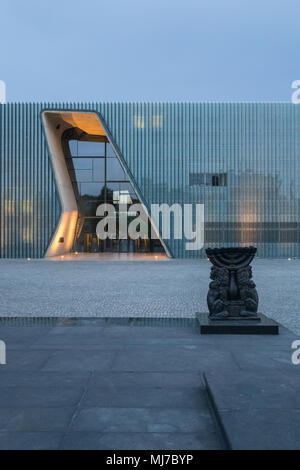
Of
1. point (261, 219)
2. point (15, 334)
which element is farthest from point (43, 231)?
point (15, 334)

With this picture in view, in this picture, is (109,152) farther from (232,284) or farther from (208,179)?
(232,284)

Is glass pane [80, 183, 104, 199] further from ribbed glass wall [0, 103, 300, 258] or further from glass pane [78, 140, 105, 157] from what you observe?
ribbed glass wall [0, 103, 300, 258]

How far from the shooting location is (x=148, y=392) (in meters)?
4.64

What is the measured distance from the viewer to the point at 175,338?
726 centimetres

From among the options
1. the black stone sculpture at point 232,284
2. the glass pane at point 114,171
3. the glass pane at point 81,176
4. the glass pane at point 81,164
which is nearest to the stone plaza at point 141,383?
the black stone sculpture at point 232,284

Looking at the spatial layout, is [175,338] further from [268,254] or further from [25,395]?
[268,254]

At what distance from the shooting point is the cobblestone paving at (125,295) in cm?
1002

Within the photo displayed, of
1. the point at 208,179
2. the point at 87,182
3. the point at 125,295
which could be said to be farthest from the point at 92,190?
the point at 125,295

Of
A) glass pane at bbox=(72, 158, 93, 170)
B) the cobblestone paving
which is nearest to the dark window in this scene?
glass pane at bbox=(72, 158, 93, 170)

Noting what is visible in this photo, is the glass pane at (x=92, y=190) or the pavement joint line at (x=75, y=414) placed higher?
the glass pane at (x=92, y=190)

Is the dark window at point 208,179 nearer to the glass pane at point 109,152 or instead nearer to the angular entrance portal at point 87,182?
the angular entrance portal at point 87,182

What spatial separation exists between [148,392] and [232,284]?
4.14m

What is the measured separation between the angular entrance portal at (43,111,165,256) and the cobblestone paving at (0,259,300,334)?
16754mm

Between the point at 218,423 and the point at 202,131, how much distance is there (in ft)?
99.7
